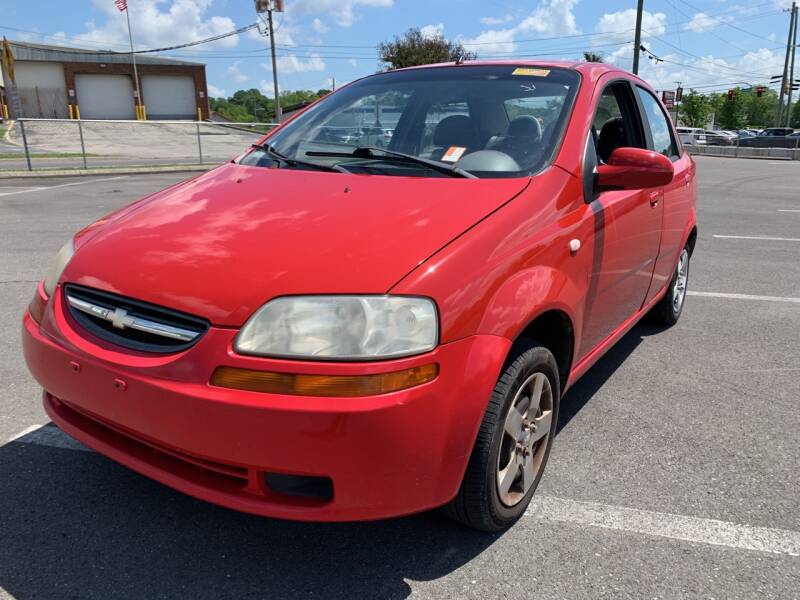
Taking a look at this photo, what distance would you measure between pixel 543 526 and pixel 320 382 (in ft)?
3.72

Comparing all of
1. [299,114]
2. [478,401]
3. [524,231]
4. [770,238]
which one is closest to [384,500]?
[478,401]

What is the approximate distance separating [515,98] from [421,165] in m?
0.68

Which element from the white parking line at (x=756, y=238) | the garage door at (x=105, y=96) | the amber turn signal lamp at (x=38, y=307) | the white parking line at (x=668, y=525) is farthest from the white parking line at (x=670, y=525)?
the garage door at (x=105, y=96)

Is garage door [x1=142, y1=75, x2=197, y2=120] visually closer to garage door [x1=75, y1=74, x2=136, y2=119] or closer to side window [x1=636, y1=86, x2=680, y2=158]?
garage door [x1=75, y1=74, x2=136, y2=119]

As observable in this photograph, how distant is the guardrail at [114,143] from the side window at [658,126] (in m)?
15.5

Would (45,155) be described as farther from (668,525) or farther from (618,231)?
(668,525)

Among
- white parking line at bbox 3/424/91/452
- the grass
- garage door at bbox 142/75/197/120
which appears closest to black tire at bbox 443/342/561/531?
white parking line at bbox 3/424/91/452

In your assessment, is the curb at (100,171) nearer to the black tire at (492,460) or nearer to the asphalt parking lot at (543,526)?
the asphalt parking lot at (543,526)

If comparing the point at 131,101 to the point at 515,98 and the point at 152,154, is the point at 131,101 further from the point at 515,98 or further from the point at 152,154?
the point at 515,98

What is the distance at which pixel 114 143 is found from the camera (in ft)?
103

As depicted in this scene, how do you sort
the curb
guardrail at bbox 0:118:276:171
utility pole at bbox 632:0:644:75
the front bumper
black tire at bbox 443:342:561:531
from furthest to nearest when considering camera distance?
utility pole at bbox 632:0:644:75
guardrail at bbox 0:118:276:171
the curb
black tire at bbox 443:342:561:531
the front bumper

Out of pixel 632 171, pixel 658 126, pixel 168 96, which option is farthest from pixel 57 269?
pixel 168 96

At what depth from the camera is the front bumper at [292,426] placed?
180cm

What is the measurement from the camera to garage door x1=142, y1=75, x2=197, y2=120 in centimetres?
5400
